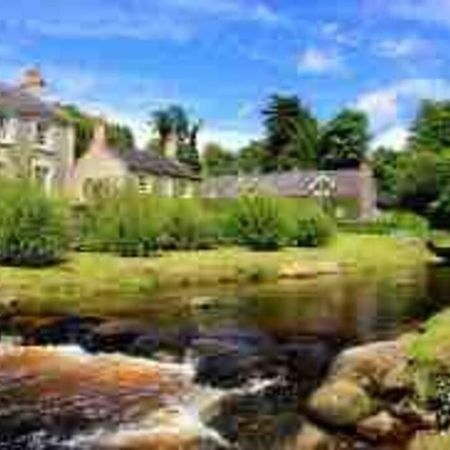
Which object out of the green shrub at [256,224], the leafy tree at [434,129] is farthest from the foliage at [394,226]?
the leafy tree at [434,129]

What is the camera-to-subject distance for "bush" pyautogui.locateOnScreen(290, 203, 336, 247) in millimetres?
71562

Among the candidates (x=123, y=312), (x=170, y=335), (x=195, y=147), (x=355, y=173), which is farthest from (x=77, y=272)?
(x=195, y=147)

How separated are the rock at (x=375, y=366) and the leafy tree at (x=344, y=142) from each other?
11702 centimetres

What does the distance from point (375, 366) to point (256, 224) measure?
43.0 metres

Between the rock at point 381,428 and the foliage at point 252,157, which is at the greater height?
the foliage at point 252,157

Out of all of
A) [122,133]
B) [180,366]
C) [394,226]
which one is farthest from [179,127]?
[180,366]

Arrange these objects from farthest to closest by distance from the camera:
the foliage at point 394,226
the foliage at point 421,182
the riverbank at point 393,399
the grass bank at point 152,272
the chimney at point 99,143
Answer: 1. the foliage at point 421,182
2. the chimney at point 99,143
3. the foliage at point 394,226
4. the grass bank at point 152,272
5. the riverbank at point 393,399

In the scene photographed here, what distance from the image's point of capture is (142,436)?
2280 cm

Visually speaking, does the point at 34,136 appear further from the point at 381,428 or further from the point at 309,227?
the point at 381,428

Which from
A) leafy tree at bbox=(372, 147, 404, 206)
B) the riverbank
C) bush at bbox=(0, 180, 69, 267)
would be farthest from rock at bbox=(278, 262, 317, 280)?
leafy tree at bbox=(372, 147, 404, 206)

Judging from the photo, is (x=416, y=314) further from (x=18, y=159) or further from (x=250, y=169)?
(x=250, y=169)

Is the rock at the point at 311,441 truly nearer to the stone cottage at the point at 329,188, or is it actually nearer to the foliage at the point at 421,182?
the stone cottage at the point at 329,188

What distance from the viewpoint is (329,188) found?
113m

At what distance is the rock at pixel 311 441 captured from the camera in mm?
21719
